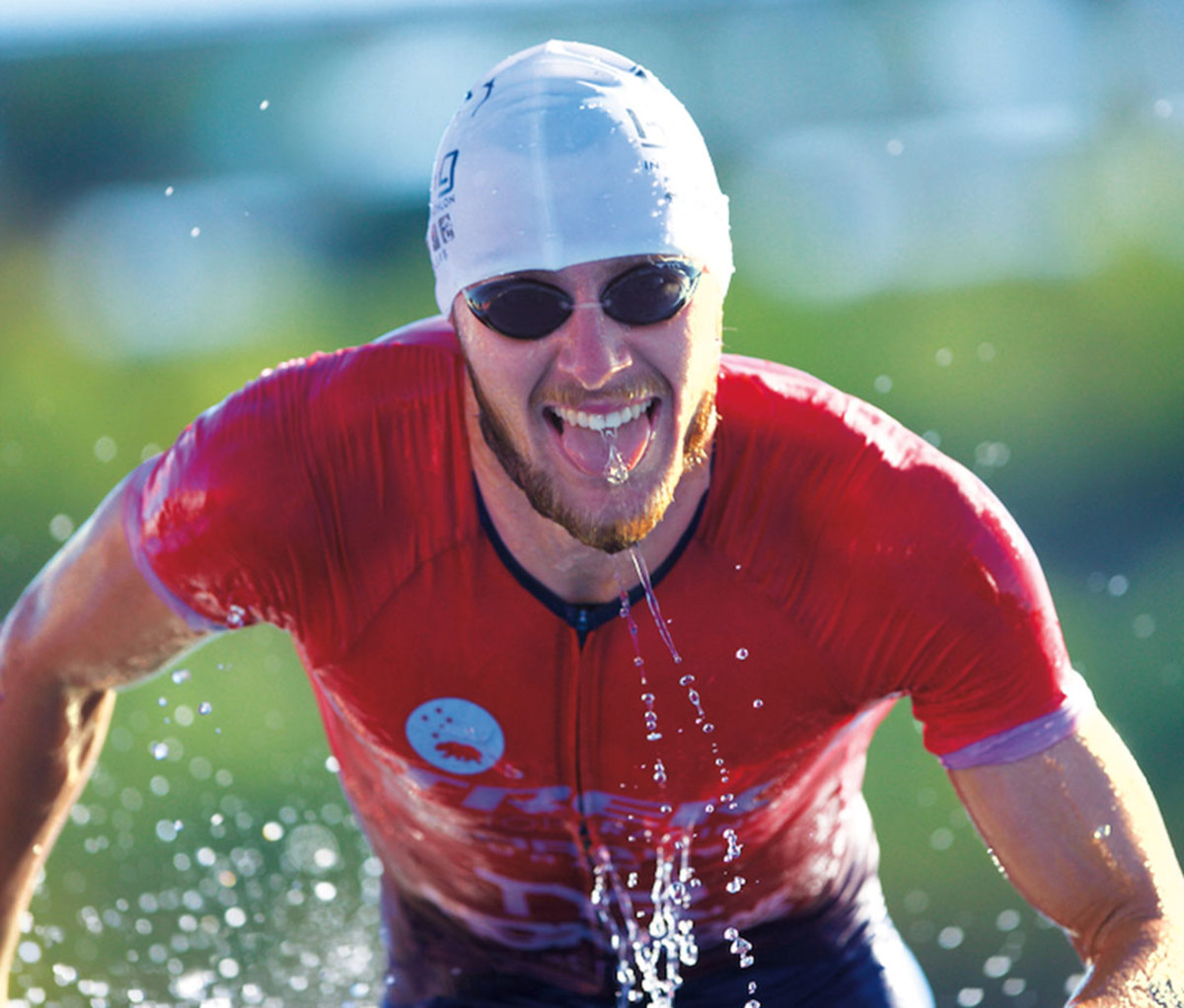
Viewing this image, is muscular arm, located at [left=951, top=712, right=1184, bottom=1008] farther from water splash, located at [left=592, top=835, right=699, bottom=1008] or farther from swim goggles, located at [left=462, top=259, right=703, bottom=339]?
swim goggles, located at [left=462, top=259, right=703, bottom=339]

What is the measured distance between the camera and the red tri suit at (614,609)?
2113mm

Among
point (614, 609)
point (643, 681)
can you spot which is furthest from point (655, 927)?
point (614, 609)

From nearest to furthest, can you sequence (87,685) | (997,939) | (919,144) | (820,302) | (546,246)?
(546,246)
(87,685)
(997,939)
(820,302)
(919,144)

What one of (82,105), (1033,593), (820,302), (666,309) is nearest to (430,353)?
(666,309)

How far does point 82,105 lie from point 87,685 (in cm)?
1127

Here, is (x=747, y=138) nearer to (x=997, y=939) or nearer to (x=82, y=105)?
(x=82, y=105)

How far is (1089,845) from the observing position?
6.74 feet

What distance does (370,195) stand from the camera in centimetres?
1278

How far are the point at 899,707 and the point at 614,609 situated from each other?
12.2 feet

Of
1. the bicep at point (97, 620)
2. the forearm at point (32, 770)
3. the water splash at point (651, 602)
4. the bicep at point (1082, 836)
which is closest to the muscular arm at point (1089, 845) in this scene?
the bicep at point (1082, 836)

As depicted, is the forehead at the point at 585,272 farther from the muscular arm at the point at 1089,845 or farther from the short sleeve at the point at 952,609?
the muscular arm at the point at 1089,845

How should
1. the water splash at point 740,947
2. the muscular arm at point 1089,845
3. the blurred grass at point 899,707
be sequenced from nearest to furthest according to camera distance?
1. the muscular arm at point 1089,845
2. the water splash at point 740,947
3. the blurred grass at point 899,707

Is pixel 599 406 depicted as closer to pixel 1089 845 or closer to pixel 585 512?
pixel 585 512

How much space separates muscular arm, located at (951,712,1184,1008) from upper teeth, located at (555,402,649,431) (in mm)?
680
